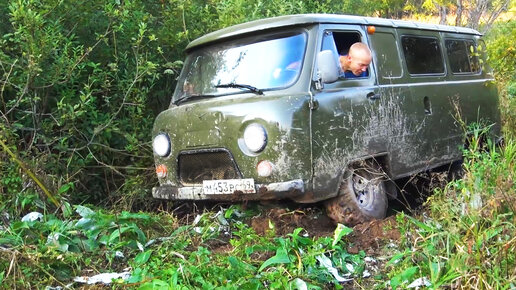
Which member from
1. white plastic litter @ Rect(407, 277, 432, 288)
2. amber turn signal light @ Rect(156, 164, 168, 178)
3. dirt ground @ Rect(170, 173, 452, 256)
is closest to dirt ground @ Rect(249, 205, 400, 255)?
dirt ground @ Rect(170, 173, 452, 256)

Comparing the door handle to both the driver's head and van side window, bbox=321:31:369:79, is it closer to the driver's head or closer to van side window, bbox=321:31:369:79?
the driver's head

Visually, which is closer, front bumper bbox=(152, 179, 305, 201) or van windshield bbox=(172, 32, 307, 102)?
front bumper bbox=(152, 179, 305, 201)

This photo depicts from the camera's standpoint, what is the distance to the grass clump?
2.95 metres

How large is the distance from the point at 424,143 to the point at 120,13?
3490 mm

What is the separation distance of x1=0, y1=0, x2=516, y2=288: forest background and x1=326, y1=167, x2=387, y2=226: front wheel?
2174mm

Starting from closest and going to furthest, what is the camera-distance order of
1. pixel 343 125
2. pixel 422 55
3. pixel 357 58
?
1. pixel 343 125
2. pixel 357 58
3. pixel 422 55

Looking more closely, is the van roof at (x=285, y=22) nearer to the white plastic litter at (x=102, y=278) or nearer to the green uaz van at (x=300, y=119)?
the green uaz van at (x=300, y=119)

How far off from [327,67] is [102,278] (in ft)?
7.78

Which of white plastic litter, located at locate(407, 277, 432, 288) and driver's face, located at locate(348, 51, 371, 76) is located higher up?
driver's face, located at locate(348, 51, 371, 76)

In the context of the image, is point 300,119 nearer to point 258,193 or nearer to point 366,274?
point 258,193

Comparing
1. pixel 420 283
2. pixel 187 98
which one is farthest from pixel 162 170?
pixel 420 283

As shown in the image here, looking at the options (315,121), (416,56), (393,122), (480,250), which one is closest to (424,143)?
(393,122)

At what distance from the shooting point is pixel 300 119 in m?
4.31

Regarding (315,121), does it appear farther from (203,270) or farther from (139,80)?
(139,80)
